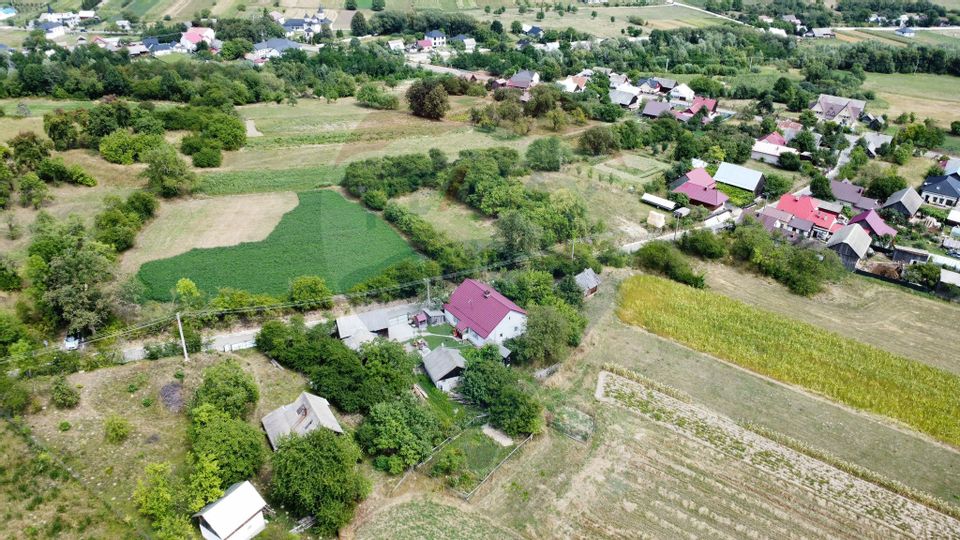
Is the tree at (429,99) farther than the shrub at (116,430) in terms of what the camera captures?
Yes

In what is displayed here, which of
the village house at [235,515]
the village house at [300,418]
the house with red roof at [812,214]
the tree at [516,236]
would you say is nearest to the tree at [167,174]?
the tree at [516,236]

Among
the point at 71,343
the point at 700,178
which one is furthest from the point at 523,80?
the point at 71,343

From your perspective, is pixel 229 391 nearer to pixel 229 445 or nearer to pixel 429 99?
pixel 229 445

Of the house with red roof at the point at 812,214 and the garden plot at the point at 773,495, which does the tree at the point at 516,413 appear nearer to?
the garden plot at the point at 773,495

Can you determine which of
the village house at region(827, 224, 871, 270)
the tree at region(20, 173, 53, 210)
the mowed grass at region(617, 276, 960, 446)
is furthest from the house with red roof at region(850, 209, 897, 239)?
the tree at region(20, 173, 53, 210)

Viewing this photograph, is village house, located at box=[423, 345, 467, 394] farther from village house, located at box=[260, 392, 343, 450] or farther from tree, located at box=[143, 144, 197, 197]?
tree, located at box=[143, 144, 197, 197]

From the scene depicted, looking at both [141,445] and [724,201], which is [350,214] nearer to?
[141,445]

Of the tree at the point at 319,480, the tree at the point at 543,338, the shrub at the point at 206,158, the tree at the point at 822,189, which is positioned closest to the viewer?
the tree at the point at 319,480
